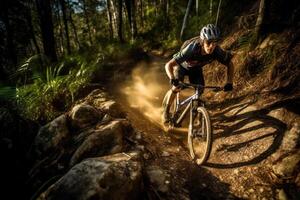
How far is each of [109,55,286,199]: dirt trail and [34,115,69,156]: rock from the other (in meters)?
1.69

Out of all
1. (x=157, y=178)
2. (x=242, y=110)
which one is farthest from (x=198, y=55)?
(x=157, y=178)

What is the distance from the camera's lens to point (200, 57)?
532 centimetres

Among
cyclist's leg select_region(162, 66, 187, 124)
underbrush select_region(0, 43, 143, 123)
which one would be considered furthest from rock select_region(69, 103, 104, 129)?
cyclist's leg select_region(162, 66, 187, 124)

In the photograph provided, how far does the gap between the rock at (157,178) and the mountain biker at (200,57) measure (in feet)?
5.61

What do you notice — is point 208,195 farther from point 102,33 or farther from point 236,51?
point 102,33

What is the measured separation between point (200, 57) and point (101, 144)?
2710mm

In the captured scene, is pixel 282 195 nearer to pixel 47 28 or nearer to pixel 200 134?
pixel 200 134

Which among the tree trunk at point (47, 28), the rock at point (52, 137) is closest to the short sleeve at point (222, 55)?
the rock at point (52, 137)

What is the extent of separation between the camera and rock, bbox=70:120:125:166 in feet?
15.7

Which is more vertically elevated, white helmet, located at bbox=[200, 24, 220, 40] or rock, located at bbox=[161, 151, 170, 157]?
white helmet, located at bbox=[200, 24, 220, 40]

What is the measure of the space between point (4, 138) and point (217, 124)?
505cm

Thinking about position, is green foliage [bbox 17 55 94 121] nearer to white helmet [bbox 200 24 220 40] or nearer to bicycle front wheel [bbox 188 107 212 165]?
bicycle front wheel [bbox 188 107 212 165]

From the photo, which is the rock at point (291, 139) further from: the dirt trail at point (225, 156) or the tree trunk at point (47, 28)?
the tree trunk at point (47, 28)

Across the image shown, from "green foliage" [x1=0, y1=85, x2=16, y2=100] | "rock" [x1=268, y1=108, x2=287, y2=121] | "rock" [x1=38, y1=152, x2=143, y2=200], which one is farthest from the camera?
"green foliage" [x1=0, y1=85, x2=16, y2=100]
